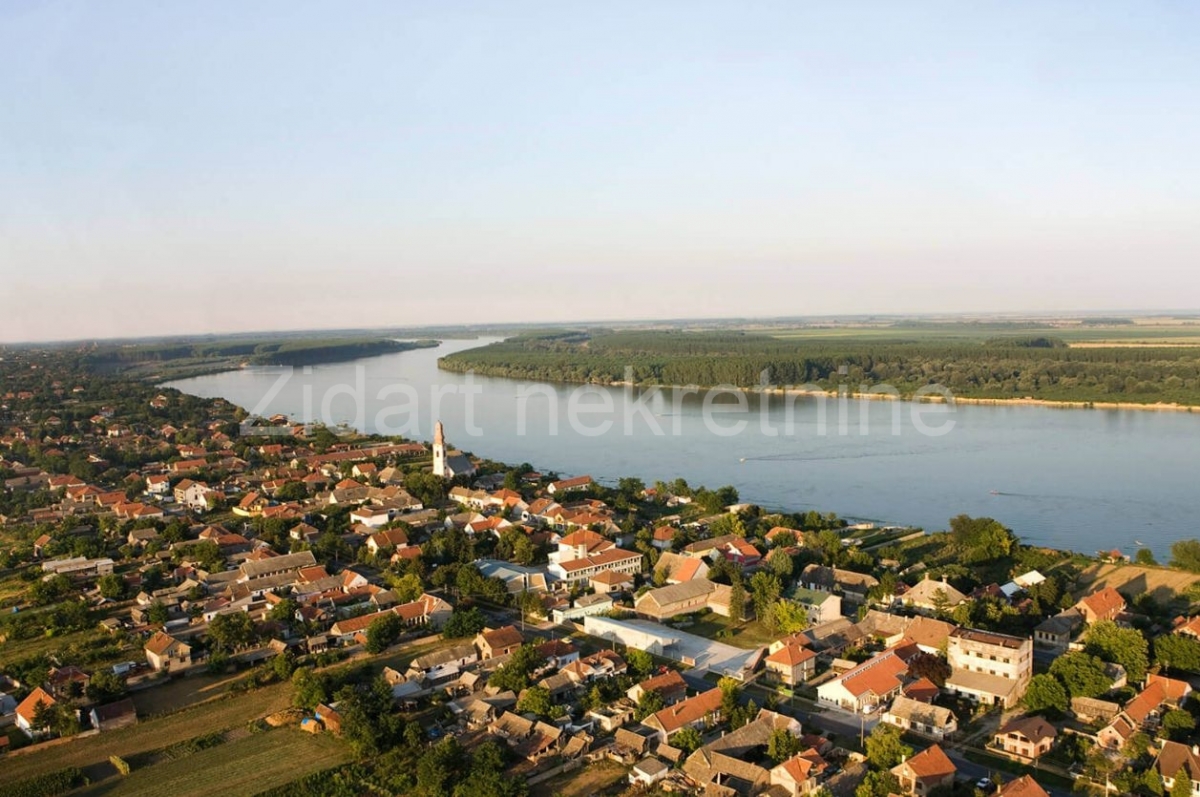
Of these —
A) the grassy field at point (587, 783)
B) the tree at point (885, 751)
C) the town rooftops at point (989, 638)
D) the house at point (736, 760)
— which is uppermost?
the town rooftops at point (989, 638)

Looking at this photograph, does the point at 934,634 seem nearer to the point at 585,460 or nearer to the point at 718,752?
the point at 718,752

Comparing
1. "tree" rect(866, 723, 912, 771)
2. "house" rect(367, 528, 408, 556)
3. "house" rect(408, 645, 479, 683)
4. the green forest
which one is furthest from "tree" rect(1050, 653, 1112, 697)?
the green forest

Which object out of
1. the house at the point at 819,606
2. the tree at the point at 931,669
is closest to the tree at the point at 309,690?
the house at the point at 819,606

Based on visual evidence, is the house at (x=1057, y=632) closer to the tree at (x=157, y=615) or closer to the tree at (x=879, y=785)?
the tree at (x=879, y=785)

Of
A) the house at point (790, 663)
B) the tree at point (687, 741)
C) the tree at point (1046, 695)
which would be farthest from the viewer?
the house at point (790, 663)

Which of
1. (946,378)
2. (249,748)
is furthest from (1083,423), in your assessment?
(249,748)

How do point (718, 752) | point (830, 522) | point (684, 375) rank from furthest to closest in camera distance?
point (684, 375) → point (830, 522) → point (718, 752)

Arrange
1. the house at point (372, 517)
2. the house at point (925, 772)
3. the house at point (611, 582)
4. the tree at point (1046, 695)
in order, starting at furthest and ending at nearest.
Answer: the house at point (372, 517) → the house at point (611, 582) → the tree at point (1046, 695) → the house at point (925, 772)
